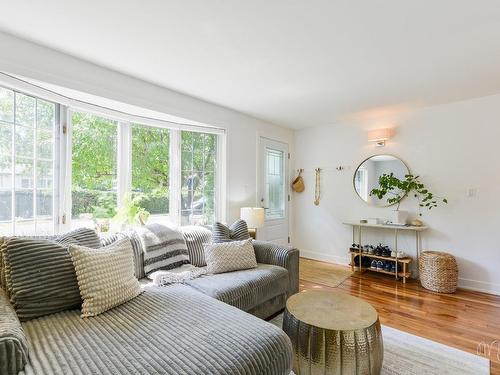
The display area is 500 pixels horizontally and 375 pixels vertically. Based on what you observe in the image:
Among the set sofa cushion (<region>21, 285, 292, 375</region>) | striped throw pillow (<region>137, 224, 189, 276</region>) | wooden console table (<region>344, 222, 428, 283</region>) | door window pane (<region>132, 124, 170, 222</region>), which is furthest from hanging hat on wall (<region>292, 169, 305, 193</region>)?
sofa cushion (<region>21, 285, 292, 375</region>)

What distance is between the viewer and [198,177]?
354 centimetres

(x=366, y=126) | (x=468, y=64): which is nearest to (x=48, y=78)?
(x=468, y=64)

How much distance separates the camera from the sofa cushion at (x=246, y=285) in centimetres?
196

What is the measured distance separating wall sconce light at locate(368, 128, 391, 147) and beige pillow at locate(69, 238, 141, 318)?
360 cm

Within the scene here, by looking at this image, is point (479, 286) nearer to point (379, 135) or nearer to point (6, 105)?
point (379, 135)

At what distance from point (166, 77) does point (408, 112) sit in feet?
10.6

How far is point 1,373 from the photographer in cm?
93

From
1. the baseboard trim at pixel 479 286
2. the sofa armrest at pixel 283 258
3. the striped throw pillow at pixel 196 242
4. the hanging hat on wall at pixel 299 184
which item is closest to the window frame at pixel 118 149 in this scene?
the striped throw pillow at pixel 196 242

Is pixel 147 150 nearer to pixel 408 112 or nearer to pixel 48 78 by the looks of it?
pixel 48 78

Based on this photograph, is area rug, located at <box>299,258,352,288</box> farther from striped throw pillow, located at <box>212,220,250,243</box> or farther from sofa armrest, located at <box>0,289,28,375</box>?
sofa armrest, located at <box>0,289,28,375</box>

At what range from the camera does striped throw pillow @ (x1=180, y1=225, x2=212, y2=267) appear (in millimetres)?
2574

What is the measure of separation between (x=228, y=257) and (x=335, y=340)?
1.21m

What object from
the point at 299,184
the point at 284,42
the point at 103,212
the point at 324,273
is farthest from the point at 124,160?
the point at 324,273

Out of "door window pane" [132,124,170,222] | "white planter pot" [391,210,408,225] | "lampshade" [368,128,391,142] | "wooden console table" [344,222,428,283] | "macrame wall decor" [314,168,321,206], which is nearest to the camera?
"door window pane" [132,124,170,222]
